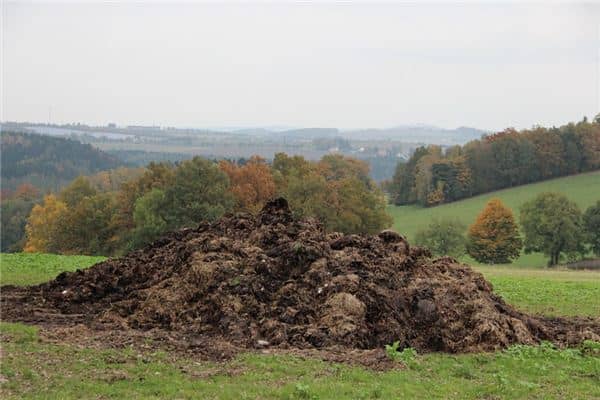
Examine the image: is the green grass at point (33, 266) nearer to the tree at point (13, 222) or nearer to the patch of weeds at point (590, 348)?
the patch of weeds at point (590, 348)

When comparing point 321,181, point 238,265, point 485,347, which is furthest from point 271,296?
point 321,181

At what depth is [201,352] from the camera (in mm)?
11000

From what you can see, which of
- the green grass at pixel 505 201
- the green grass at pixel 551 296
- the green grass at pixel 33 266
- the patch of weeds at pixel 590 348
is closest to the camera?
the patch of weeds at pixel 590 348

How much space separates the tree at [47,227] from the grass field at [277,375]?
140 ft

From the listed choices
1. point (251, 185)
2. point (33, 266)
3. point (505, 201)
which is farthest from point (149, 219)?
point (505, 201)

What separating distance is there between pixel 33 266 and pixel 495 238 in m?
55.2

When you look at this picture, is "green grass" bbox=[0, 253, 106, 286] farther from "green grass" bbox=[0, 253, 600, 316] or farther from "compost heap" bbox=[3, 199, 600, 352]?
"compost heap" bbox=[3, 199, 600, 352]

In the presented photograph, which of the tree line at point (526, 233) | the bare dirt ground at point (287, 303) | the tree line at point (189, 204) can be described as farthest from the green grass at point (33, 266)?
the tree line at point (526, 233)

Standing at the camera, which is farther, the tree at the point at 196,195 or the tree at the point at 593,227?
the tree at the point at 593,227

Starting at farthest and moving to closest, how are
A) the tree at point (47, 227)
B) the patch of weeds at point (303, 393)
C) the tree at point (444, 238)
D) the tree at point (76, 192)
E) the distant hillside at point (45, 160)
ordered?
the distant hillside at point (45, 160), the tree at point (444, 238), the tree at point (76, 192), the tree at point (47, 227), the patch of weeds at point (303, 393)

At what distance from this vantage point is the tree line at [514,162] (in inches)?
3391

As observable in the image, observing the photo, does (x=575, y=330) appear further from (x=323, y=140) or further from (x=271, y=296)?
(x=323, y=140)

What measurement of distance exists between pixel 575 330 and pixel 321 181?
39.1m

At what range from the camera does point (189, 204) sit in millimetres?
42875
